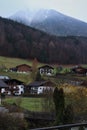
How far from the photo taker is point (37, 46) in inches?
6786

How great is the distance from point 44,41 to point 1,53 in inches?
995

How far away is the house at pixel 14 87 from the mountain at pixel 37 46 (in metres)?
67.0

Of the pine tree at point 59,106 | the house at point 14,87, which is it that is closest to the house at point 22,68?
the house at point 14,87

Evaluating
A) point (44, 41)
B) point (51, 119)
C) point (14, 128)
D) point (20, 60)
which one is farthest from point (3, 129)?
point (44, 41)

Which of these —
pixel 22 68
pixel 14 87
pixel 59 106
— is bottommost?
pixel 59 106

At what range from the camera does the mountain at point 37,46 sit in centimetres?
16662

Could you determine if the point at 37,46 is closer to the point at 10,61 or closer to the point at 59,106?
the point at 10,61

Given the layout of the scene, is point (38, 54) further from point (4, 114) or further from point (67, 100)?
point (4, 114)

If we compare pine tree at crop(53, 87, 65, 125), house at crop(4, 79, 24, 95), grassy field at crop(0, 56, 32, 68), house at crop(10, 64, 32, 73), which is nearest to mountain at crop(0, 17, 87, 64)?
grassy field at crop(0, 56, 32, 68)

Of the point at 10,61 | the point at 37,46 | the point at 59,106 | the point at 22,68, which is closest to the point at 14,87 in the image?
the point at 22,68

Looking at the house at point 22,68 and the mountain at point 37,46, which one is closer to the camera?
the house at point 22,68

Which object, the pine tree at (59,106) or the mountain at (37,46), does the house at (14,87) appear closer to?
the pine tree at (59,106)

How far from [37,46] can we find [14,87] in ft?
261

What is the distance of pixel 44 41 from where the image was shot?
594 ft
